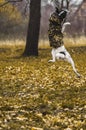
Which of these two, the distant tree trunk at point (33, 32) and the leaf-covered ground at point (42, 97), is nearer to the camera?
the leaf-covered ground at point (42, 97)

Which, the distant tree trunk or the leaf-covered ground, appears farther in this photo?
the distant tree trunk

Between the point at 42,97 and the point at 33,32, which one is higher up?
the point at 42,97

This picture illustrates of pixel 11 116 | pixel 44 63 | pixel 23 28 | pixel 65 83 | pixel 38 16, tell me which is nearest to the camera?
pixel 11 116

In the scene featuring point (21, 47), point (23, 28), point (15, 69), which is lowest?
point (23, 28)

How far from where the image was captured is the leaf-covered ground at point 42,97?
10.2m

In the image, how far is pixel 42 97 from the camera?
13.7m

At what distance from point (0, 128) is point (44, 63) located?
14.4m

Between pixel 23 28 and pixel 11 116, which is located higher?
pixel 11 116

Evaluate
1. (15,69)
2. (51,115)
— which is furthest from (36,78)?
(51,115)

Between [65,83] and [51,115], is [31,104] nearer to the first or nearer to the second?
[51,115]

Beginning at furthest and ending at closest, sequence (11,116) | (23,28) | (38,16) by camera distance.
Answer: (23,28), (38,16), (11,116)

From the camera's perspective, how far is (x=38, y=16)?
29406 mm

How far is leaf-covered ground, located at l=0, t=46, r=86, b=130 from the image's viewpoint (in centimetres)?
1018

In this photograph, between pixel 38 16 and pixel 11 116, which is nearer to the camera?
pixel 11 116
